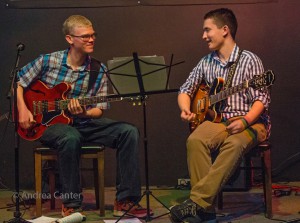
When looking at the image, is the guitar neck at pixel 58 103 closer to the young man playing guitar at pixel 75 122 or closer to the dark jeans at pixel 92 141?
the young man playing guitar at pixel 75 122

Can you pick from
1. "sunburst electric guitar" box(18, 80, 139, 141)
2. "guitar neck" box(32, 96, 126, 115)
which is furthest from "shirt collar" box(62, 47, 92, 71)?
"guitar neck" box(32, 96, 126, 115)

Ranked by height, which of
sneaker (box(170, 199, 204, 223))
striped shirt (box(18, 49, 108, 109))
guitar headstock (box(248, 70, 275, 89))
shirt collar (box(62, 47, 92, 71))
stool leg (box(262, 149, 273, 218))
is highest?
shirt collar (box(62, 47, 92, 71))

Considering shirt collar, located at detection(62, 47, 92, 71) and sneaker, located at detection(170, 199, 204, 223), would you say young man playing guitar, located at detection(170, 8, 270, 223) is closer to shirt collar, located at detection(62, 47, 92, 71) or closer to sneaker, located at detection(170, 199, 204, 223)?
sneaker, located at detection(170, 199, 204, 223)

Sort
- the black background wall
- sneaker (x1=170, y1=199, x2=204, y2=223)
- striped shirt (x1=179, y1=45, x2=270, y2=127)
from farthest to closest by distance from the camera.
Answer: the black background wall
striped shirt (x1=179, y1=45, x2=270, y2=127)
sneaker (x1=170, y1=199, x2=204, y2=223)

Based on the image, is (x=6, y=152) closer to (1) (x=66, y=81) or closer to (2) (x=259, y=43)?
(1) (x=66, y=81)

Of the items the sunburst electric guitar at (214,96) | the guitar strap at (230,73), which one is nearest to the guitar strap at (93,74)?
the sunburst electric guitar at (214,96)

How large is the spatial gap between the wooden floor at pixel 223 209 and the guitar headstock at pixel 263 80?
990 mm

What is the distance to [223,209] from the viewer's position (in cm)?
463

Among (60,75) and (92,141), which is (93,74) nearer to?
(60,75)

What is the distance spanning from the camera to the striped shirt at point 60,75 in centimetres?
463

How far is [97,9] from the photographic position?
5477 millimetres

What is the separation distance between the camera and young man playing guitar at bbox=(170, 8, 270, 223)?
393cm

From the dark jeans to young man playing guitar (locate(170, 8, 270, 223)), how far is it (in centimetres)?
49

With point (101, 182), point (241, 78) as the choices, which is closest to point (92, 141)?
point (101, 182)
